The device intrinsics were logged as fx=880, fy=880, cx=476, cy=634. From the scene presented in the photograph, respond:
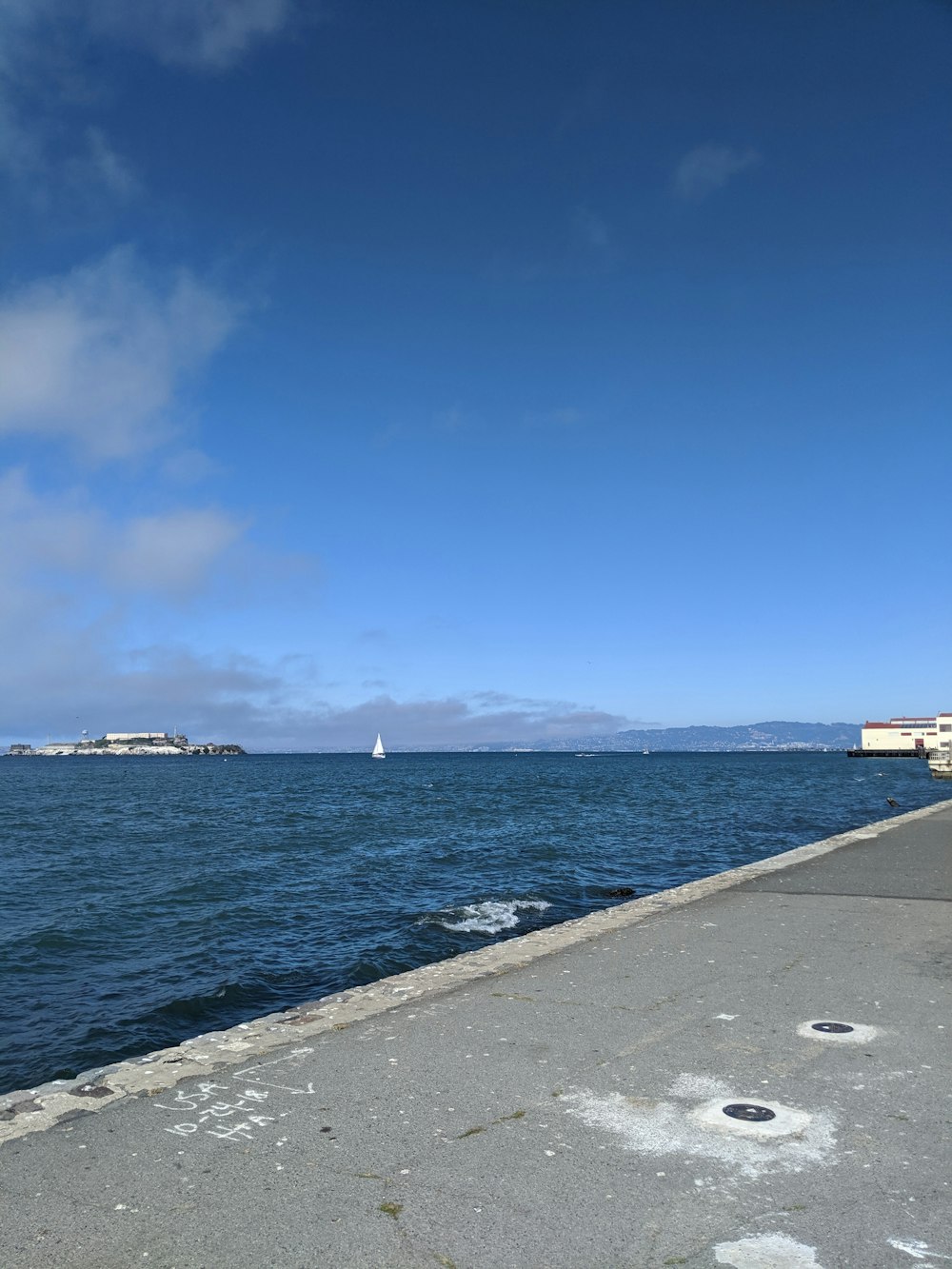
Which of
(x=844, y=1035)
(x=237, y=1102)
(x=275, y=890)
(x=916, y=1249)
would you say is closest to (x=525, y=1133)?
(x=237, y=1102)

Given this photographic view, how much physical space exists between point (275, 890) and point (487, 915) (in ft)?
21.3

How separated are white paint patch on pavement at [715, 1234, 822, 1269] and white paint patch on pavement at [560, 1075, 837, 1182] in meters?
0.55

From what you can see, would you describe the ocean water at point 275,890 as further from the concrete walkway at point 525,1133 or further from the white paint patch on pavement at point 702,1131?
the white paint patch on pavement at point 702,1131

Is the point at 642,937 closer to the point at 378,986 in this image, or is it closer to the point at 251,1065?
the point at 378,986

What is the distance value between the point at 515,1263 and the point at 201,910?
16.4 meters

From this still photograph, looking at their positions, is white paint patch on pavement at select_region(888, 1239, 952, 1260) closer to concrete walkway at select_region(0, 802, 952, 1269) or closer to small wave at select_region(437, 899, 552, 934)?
concrete walkway at select_region(0, 802, 952, 1269)

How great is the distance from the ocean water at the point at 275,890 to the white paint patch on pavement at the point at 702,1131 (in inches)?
283

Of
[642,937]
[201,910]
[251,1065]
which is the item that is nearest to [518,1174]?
[251,1065]

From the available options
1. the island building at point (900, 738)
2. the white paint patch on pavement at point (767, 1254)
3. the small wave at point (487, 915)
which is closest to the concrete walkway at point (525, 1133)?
the white paint patch on pavement at point (767, 1254)

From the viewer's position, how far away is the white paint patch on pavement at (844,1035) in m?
Result: 6.55

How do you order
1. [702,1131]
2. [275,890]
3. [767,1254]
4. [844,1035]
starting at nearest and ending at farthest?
[767,1254] → [702,1131] → [844,1035] → [275,890]

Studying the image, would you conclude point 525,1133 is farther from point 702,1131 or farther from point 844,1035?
point 844,1035

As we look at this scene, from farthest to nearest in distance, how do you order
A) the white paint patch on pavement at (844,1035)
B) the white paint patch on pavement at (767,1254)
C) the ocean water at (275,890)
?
the ocean water at (275,890) < the white paint patch on pavement at (844,1035) < the white paint patch on pavement at (767,1254)

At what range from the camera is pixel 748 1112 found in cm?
529
